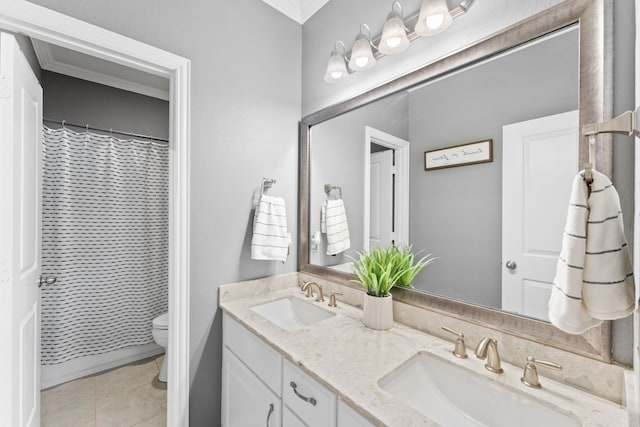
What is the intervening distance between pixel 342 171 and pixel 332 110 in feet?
1.14

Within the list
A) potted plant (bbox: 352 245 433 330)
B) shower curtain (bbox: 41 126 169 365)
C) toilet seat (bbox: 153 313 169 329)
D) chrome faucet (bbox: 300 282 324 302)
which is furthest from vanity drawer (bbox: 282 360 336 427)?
shower curtain (bbox: 41 126 169 365)

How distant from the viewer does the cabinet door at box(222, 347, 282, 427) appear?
3.64 ft

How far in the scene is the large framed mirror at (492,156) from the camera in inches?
32.5

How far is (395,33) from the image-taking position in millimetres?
1190

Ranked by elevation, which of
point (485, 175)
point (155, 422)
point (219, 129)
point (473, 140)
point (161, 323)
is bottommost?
point (155, 422)

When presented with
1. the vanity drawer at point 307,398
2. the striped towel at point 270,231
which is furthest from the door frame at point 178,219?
the vanity drawer at point 307,398

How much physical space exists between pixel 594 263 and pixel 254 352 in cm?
116

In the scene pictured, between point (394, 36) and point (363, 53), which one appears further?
point (363, 53)

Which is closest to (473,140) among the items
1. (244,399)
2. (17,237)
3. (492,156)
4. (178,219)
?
(492,156)

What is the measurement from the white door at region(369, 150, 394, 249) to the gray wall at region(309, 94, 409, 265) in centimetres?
9

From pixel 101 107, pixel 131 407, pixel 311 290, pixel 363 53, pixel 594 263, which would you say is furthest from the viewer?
pixel 101 107

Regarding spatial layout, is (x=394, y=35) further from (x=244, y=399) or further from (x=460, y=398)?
(x=244, y=399)

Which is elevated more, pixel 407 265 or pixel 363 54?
pixel 363 54

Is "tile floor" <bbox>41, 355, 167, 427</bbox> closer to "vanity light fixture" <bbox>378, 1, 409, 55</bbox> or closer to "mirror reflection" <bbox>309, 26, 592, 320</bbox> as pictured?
"mirror reflection" <bbox>309, 26, 592, 320</bbox>
